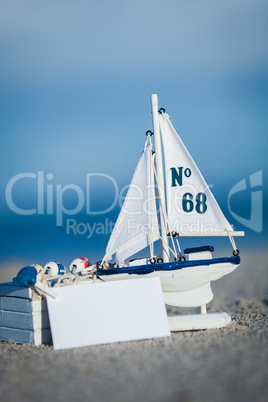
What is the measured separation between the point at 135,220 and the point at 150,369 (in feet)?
15.8

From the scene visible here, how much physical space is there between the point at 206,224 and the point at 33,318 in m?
4.49

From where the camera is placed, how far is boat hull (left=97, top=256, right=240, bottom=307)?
9.71 meters

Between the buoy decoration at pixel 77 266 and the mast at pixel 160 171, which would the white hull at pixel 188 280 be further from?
the mast at pixel 160 171

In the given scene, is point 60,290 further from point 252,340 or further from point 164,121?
point 164,121

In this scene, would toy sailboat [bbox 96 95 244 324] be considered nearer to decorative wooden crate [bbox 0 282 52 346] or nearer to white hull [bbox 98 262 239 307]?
white hull [bbox 98 262 239 307]

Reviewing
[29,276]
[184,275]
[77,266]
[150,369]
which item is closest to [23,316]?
[29,276]

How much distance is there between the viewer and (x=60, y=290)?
9.12m

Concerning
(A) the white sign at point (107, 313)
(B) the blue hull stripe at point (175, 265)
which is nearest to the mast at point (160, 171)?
(B) the blue hull stripe at point (175, 265)

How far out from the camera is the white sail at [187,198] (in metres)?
10.4

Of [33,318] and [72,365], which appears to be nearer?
[72,365]

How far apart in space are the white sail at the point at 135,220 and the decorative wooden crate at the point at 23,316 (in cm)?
213

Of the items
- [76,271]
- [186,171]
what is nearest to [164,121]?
[186,171]

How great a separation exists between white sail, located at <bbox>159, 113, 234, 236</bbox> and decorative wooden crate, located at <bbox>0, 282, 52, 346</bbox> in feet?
11.8

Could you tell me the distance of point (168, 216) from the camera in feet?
34.8
